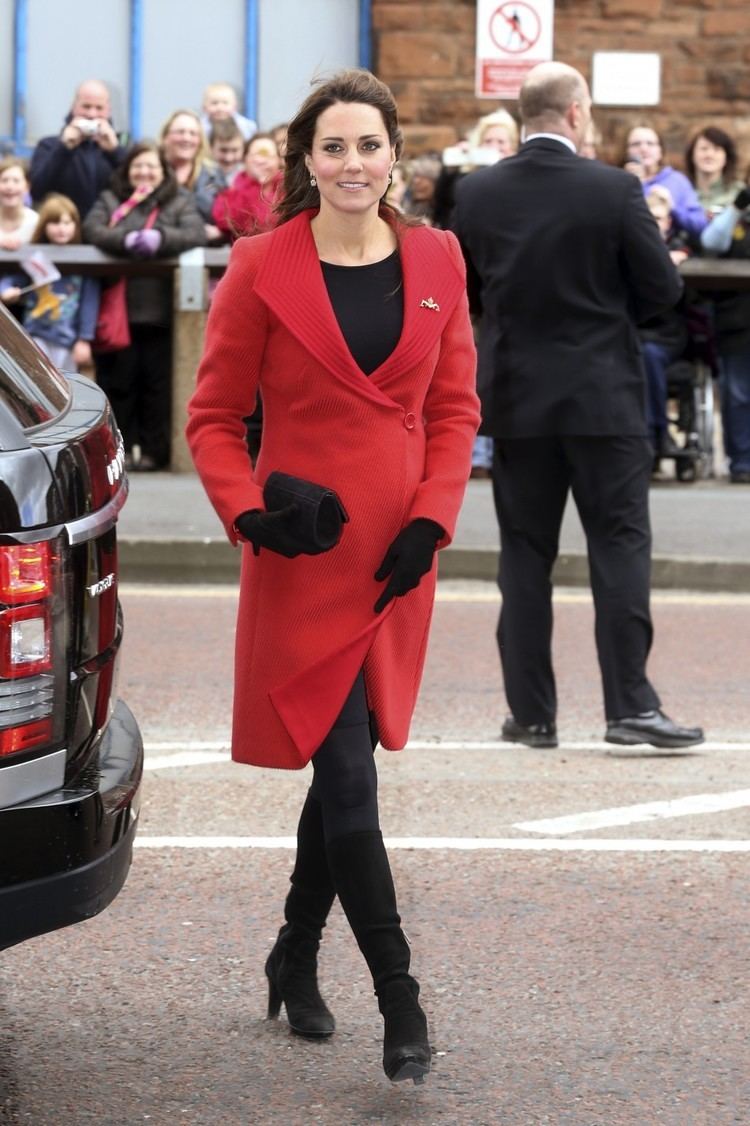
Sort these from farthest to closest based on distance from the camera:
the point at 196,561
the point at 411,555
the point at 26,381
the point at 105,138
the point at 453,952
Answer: the point at 105,138 < the point at 196,561 < the point at 453,952 < the point at 411,555 < the point at 26,381

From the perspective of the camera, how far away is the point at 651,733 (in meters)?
6.91

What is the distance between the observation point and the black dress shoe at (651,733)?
272 inches

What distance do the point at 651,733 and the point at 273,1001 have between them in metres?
2.69

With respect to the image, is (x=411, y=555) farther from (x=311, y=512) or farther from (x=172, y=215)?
(x=172, y=215)

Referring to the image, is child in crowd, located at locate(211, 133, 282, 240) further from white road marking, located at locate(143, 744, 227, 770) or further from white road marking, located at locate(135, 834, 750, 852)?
white road marking, located at locate(135, 834, 750, 852)

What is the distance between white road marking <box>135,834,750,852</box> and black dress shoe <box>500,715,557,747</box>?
1.22 m

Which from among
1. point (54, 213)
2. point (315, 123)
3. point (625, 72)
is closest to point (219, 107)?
point (54, 213)

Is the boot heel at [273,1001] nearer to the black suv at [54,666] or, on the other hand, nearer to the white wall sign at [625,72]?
the black suv at [54,666]

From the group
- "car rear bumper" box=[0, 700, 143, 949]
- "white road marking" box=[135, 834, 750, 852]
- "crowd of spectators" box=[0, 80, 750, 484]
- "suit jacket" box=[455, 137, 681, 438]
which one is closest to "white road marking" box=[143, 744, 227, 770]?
"white road marking" box=[135, 834, 750, 852]

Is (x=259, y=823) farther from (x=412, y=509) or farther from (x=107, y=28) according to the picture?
(x=107, y=28)

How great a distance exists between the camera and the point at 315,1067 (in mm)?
4219

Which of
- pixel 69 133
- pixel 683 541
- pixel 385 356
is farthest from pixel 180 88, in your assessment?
pixel 385 356

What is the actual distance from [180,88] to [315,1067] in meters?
15.6

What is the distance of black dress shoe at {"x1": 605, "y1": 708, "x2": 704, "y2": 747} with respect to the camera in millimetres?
6906
